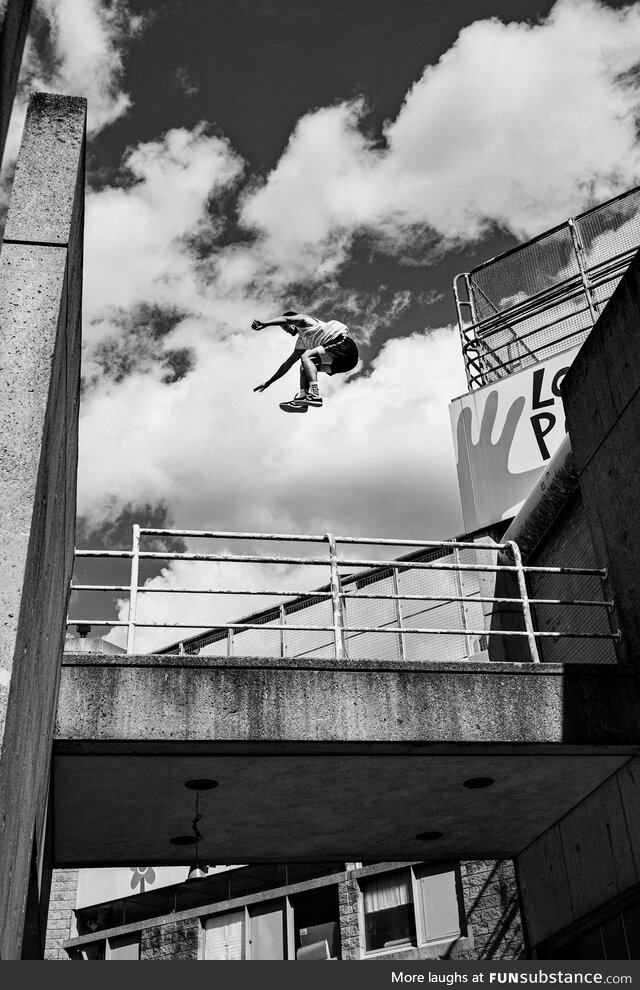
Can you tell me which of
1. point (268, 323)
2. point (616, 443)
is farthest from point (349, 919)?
point (616, 443)

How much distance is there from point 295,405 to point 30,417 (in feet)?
27.7

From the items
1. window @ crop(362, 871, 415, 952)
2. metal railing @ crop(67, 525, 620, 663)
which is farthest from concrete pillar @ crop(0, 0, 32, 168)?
window @ crop(362, 871, 415, 952)

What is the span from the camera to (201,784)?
8680 mm

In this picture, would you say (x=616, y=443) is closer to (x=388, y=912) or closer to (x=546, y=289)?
(x=546, y=289)

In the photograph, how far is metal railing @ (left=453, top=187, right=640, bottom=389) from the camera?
17672mm

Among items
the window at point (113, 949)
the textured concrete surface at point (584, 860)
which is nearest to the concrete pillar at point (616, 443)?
the textured concrete surface at point (584, 860)

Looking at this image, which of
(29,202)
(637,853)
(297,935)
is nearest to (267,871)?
(297,935)

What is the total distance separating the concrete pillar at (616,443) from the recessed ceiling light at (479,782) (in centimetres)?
170

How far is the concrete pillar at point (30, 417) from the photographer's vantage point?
354cm

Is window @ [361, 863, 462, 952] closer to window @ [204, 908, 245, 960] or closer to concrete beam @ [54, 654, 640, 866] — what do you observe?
window @ [204, 908, 245, 960]

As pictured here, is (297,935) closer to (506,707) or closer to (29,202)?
(506,707)

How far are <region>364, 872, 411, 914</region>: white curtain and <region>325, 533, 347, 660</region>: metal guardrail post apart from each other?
11758 millimetres

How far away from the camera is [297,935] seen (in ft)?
66.4

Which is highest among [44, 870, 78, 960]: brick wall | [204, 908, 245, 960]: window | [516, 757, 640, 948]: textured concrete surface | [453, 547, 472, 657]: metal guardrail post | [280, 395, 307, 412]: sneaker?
[280, 395, 307, 412]: sneaker
